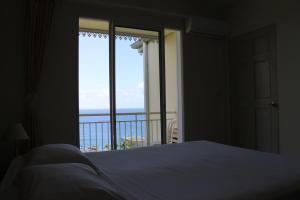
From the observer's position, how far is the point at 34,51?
10.5ft

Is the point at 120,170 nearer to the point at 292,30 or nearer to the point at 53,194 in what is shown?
the point at 53,194

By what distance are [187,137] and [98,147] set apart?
1.94m

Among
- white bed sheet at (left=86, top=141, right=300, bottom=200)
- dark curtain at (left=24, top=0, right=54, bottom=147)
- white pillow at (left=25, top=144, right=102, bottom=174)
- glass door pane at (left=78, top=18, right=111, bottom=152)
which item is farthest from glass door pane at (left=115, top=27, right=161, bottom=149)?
white pillow at (left=25, top=144, right=102, bottom=174)

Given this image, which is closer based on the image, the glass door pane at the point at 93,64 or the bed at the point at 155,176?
the bed at the point at 155,176

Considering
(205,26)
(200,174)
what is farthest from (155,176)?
(205,26)

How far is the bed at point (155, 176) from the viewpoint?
1132mm

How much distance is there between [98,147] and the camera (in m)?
5.34

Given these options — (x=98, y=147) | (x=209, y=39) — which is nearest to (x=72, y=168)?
(x=209, y=39)

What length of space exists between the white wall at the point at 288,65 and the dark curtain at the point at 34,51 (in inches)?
116

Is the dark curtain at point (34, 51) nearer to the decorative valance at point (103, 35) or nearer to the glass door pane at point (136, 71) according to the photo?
the decorative valance at point (103, 35)

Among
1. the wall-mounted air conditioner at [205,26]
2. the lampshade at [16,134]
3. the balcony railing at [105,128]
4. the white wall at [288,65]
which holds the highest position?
the wall-mounted air conditioner at [205,26]

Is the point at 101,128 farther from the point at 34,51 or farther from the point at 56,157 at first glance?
the point at 56,157

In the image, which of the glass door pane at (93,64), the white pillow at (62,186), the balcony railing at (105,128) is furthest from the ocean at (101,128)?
the white pillow at (62,186)

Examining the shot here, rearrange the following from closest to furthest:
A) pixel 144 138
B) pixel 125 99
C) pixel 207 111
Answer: pixel 125 99 → pixel 207 111 → pixel 144 138
